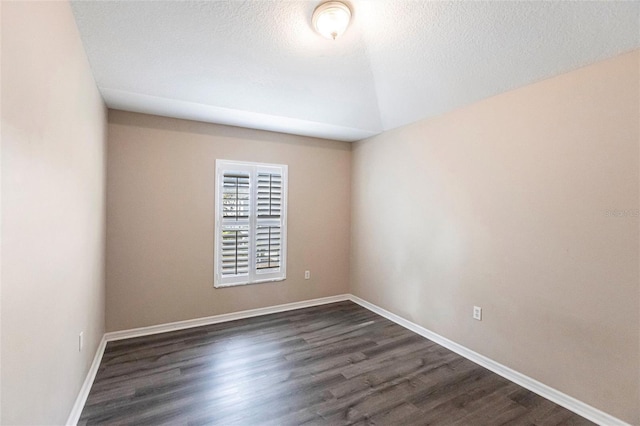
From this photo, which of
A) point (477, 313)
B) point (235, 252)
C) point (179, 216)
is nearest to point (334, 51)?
point (179, 216)

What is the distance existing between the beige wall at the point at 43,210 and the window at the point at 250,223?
1.47 metres

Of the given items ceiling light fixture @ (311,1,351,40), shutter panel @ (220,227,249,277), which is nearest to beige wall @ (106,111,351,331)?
shutter panel @ (220,227,249,277)

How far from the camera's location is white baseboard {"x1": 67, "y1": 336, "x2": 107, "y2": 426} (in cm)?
180

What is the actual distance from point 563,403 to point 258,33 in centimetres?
337

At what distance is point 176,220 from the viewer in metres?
3.27

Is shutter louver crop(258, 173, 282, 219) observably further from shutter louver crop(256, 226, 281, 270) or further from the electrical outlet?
the electrical outlet

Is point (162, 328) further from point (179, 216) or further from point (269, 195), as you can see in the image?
point (269, 195)

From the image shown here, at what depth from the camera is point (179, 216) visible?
328 cm

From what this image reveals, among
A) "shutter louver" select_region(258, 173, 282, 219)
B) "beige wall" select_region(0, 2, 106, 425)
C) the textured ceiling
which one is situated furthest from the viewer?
"shutter louver" select_region(258, 173, 282, 219)

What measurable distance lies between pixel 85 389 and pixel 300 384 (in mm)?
1534

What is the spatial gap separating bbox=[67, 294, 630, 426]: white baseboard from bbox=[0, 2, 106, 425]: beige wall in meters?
0.32

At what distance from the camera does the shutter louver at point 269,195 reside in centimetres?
372

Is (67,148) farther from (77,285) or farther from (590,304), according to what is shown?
(590,304)

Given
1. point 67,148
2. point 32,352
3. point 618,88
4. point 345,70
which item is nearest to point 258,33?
point 345,70
